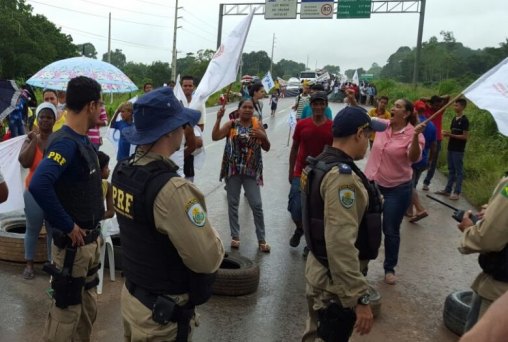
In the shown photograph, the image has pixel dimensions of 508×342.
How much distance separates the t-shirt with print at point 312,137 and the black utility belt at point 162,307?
3.53m

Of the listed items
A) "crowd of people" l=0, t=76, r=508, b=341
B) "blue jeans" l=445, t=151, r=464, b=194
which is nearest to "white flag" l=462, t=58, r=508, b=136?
"crowd of people" l=0, t=76, r=508, b=341

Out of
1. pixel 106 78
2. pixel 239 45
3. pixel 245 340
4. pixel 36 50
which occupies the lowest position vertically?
pixel 245 340

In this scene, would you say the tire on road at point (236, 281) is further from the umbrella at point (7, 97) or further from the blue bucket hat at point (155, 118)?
the blue bucket hat at point (155, 118)

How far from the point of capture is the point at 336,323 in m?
2.73

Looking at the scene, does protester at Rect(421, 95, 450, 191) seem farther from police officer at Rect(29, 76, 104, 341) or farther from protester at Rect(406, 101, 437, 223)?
police officer at Rect(29, 76, 104, 341)

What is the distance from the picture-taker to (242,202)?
27.2 ft

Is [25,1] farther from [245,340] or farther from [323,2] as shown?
[245,340]

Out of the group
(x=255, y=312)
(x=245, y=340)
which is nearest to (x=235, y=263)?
(x=255, y=312)

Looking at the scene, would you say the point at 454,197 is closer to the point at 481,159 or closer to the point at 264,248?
the point at 481,159

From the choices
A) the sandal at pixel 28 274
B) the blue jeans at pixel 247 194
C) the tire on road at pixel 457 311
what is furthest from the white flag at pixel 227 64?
the tire on road at pixel 457 311

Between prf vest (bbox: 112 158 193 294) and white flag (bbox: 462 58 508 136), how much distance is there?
1.91 m

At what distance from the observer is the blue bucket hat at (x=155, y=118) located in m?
2.30

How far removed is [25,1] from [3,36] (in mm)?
15592

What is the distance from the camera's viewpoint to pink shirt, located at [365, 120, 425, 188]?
16.7ft
